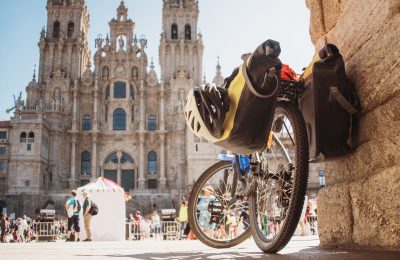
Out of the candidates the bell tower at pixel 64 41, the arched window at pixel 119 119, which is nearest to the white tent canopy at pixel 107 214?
the arched window at pixel 119 119

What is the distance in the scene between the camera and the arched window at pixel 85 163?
1369 inches

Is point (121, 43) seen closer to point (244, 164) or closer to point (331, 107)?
point (244, 164)

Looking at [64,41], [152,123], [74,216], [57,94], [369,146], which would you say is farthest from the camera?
[64,41]

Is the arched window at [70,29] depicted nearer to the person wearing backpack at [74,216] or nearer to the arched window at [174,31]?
the arched window at [174,31]

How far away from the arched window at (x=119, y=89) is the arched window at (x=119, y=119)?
117cm

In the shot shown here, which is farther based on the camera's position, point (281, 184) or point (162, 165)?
point (162, 165)

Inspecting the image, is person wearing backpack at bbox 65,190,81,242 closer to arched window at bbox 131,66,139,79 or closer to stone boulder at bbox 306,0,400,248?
stone boulder at bbox 306,0,400,248

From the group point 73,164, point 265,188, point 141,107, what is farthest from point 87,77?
point 265,188

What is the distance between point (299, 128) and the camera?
233 centimetres

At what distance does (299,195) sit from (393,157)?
485 millimetres

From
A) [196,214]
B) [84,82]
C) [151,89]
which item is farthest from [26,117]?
[196,214]

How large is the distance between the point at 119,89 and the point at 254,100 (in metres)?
35.1

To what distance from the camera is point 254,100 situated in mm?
2314

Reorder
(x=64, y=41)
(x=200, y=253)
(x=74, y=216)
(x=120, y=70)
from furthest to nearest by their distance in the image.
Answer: (x=64, y=41)
(x=120, y=70)
(x=74, y=216)
(x=200, y=253)
